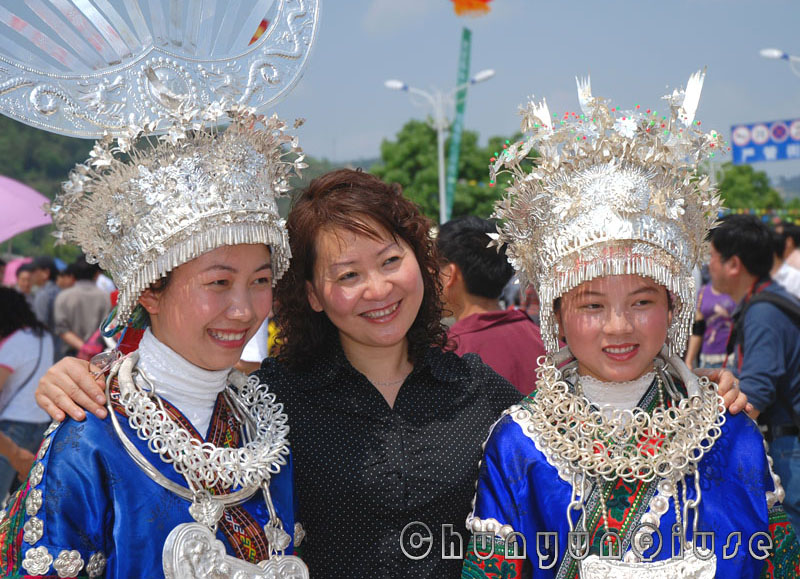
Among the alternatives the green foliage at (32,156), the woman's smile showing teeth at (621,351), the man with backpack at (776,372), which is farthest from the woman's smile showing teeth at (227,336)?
the green foliage at (32,156)

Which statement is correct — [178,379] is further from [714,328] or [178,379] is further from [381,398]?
[714,328]

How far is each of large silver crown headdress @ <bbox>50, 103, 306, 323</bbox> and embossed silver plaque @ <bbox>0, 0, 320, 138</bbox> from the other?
0.10 m

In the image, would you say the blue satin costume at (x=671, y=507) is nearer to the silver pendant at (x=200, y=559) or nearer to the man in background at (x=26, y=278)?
the silver pendant at (x=200, y=559)

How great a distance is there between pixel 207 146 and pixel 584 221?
110 centimetres

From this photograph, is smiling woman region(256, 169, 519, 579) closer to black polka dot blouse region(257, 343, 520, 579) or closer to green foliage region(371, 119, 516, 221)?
black polka dot blouse region(257, 343, 520, 579)

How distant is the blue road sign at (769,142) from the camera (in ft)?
58.9

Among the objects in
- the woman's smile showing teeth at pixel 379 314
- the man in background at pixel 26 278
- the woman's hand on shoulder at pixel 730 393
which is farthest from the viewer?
the man in background at pixel 26 278

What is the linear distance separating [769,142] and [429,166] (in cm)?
1559

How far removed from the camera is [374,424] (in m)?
2.61

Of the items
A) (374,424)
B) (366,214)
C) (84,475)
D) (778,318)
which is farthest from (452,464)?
(778,318)

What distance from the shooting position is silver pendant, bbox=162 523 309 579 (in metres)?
2.00

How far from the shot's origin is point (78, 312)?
8.44 m

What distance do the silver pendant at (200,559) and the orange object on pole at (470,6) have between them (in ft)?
48.1

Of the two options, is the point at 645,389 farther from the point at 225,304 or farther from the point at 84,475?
the point at 84,475
